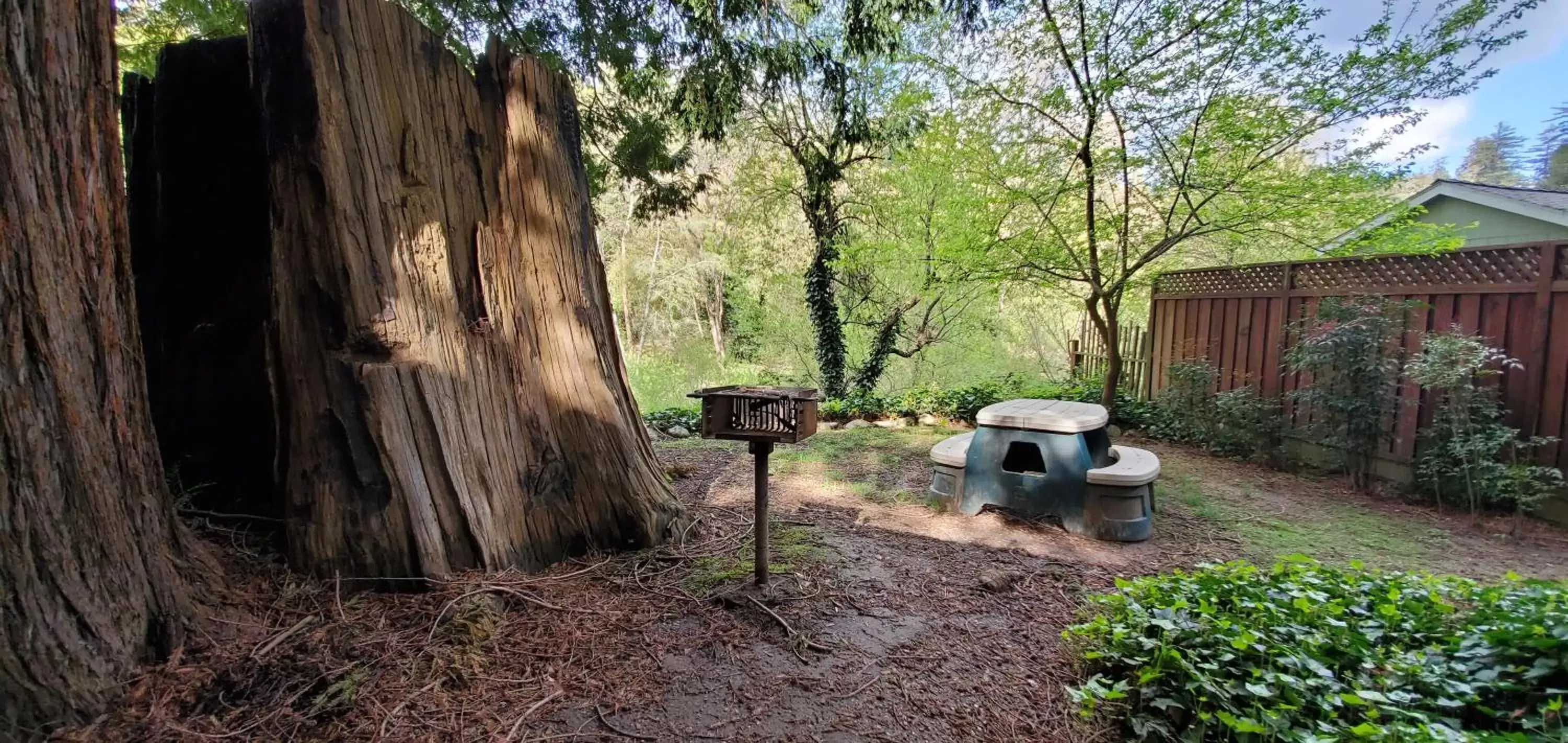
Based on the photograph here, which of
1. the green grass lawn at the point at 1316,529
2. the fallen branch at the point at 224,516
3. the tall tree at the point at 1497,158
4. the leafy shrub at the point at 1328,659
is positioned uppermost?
the tall tree at the point at 1497,158

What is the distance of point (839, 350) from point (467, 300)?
717cm

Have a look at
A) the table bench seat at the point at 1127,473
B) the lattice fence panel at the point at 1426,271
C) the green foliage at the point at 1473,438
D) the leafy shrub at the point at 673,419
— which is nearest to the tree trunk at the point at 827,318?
the leafy shrub at the point at 673,419

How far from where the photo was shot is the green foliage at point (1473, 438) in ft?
12.1

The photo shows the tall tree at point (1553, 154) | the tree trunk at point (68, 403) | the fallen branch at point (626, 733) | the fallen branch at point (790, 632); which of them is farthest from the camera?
the tall tree at point (1553, 154)

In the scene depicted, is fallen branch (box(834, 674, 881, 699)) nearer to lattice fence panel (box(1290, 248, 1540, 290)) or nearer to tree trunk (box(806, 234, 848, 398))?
lattice fence panel (box(1290, 248, 1540, 290))

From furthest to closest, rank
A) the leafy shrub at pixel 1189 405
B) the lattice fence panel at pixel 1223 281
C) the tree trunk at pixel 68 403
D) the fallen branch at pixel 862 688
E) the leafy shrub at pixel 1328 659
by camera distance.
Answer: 1. the leafy shrub at pixel 1189 405
2. the lattice fence panel at pixel 1223 281
3. the fallen branch at pixel 862 688
4. the leafy shrub at pixel 1328 659
5. the tree trunk at pixel 68 403

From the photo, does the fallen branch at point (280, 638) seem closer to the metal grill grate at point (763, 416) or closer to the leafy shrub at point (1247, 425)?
the metal grill grate at point (763, 416)

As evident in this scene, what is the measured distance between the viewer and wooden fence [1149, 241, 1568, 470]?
12.5 feet

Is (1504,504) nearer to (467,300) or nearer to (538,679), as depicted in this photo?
(538,679)

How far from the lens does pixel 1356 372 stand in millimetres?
4535

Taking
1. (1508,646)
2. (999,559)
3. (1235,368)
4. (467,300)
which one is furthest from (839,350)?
(1508,646)

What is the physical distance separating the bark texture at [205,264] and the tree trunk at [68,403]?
575 mm

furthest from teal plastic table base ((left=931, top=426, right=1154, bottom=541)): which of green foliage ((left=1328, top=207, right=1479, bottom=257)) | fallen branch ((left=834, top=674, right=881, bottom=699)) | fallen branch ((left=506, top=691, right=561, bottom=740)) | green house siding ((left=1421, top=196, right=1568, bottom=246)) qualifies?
green house siding ((left=1421, top=196, right=1568, bottom=246))

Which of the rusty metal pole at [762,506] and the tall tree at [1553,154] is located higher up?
the tall tree at [1553,154]
